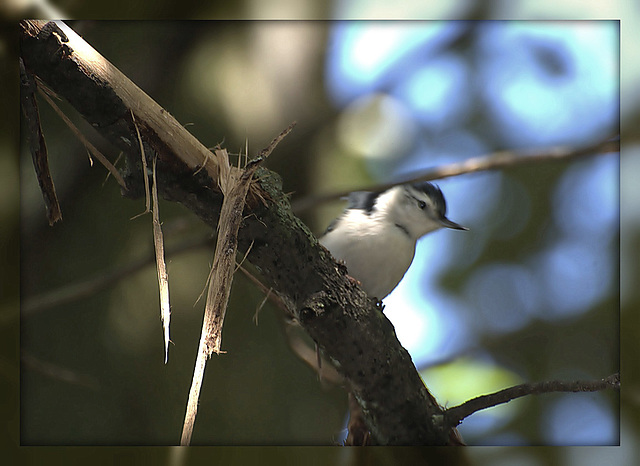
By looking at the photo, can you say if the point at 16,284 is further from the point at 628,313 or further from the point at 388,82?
the point at 628,313

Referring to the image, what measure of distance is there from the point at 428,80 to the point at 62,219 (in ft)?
2.80

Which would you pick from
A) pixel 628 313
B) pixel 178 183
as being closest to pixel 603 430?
pixel 628 313

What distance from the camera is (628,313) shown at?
1420 mm

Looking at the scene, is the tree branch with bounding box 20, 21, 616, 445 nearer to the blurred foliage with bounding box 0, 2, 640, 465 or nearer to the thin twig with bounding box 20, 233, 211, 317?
the blurred foliage with bounding box 0, 2, 640, 465

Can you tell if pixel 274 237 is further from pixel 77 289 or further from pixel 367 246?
pixel 77 289

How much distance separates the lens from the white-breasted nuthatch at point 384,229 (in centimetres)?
146

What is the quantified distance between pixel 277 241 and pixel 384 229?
1.33 feet

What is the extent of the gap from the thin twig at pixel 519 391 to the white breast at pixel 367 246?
0.32 m

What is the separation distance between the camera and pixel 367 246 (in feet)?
5.09

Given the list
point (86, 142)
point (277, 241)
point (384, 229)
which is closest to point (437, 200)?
point (384, 229)

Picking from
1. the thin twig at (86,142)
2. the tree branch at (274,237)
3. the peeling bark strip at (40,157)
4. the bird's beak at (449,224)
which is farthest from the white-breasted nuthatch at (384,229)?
the peeling bark strip at (40,157)

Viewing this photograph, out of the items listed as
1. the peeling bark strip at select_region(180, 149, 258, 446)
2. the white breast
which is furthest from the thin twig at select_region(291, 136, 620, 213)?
the peeling bark strip at select_region(180, 149, 258, 446)

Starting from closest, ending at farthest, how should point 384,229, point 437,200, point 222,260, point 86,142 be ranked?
point 222,260 → point 86,142 → point 437,200 → point 384,229

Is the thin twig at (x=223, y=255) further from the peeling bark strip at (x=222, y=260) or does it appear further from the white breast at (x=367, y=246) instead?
the white breast at (x=367, y=246)
